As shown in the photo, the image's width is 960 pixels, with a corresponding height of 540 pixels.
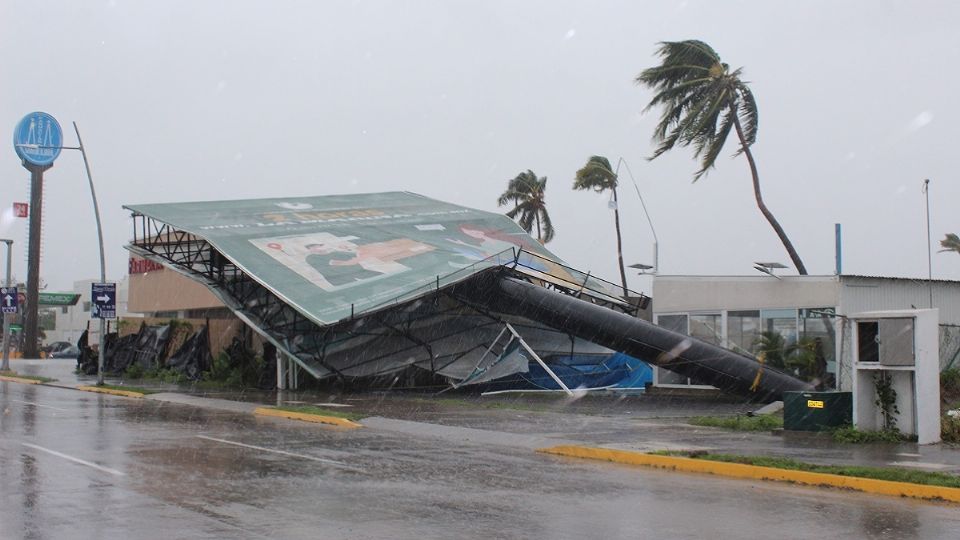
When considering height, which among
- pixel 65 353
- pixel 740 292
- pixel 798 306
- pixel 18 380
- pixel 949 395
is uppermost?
pixel 740 292

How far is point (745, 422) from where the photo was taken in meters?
19.6

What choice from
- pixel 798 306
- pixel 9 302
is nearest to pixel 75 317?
pixel 9 302

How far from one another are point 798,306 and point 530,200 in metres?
38.1

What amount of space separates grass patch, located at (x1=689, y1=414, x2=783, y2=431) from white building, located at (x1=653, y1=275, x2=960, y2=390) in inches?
167

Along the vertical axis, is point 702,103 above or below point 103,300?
above

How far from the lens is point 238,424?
20328 mm

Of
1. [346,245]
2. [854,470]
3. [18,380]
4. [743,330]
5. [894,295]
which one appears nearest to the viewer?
[854,470]

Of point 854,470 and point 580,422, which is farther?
point 580,422

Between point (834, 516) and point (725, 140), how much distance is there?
28605mm

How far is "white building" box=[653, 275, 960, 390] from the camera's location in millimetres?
24969

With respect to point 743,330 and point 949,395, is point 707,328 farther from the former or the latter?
point 949,395

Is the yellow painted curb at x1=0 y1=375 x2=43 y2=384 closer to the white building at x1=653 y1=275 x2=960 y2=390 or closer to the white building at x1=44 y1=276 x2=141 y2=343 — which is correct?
the white building at x1=653 y1=275 x2=960 y2=390

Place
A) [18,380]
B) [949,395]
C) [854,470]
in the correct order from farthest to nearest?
1. [18,380]
2. [949,395]
3. [854,470]

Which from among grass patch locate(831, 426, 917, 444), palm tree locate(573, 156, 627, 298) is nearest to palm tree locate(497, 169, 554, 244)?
palm tree locate(573, 156, 627, 298)
